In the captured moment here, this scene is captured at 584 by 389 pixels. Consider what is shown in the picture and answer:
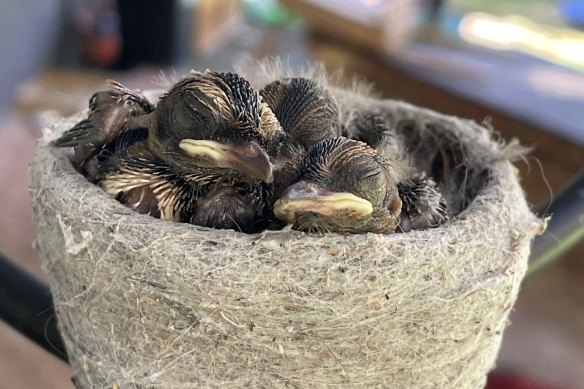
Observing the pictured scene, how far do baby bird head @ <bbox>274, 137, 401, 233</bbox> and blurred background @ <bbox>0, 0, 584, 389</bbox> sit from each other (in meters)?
0.56

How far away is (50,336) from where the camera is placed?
438 mm

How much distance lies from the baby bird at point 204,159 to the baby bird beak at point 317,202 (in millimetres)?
18

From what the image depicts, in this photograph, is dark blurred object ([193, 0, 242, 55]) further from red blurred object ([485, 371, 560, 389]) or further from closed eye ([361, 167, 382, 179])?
closed eye ([361, 167, 382, 179])

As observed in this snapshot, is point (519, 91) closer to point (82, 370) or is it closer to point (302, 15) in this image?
point (302, 15)

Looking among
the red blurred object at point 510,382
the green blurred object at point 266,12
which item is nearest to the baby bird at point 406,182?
the red blurred object at point 510,382

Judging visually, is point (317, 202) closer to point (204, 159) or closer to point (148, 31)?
point (204, 159)

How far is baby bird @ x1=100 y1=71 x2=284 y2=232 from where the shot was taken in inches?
13.2

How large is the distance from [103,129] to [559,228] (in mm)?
311

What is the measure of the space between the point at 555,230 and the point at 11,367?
106 centimetres

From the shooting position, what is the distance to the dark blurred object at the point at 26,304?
1.41 ft

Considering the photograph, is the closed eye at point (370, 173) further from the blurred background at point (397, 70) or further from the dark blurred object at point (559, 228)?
the blurred background at point (397, 70)

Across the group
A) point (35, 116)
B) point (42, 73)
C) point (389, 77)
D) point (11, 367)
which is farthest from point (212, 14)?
point (11, 367)

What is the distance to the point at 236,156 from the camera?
13.1 inches

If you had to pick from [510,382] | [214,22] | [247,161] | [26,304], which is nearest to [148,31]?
[214,22]
